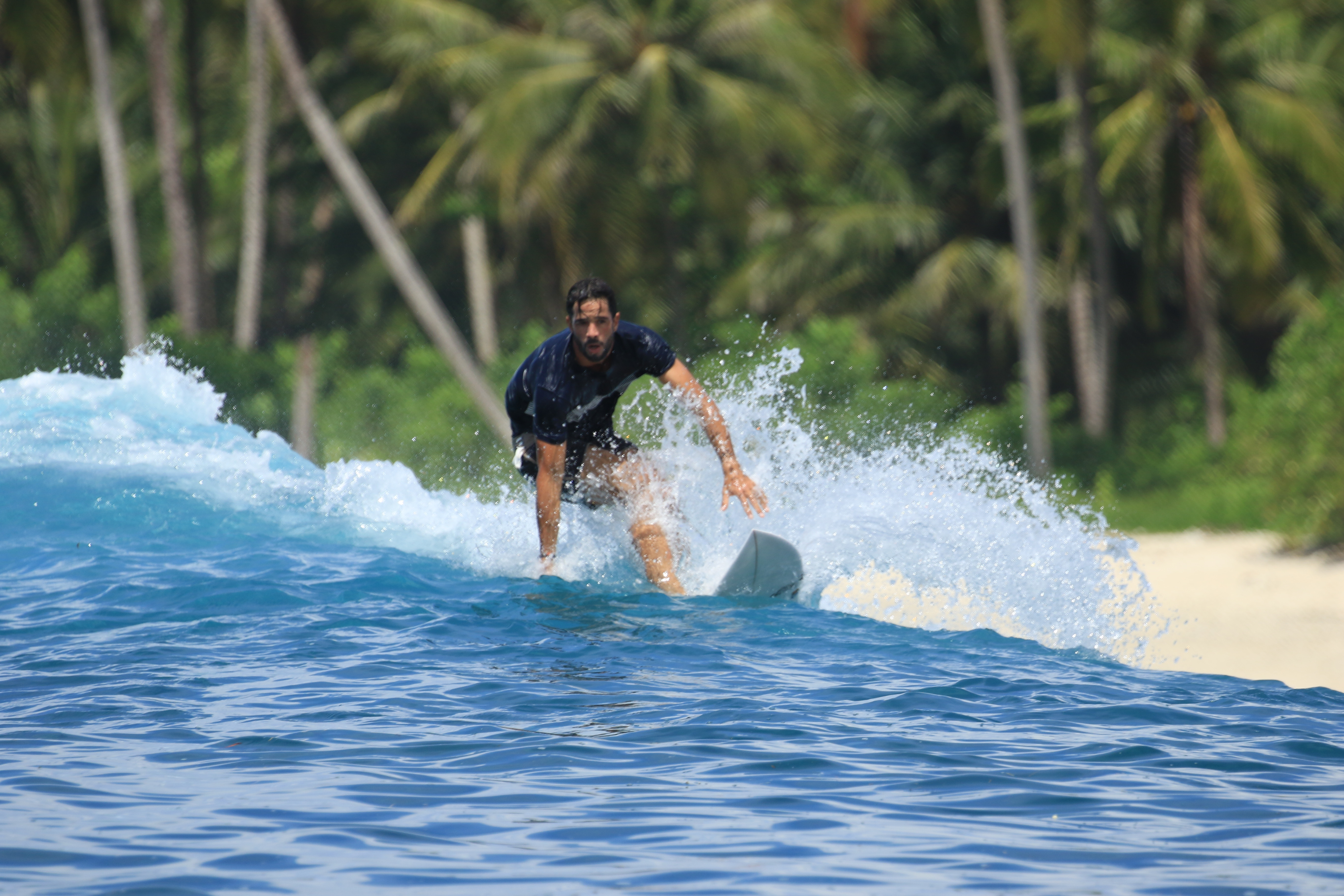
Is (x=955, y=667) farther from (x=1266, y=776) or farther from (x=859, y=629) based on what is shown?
(x=1266, y=776)

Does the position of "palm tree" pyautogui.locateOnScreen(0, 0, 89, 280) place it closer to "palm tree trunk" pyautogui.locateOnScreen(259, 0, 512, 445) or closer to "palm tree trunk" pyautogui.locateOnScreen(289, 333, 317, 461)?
"palm tree trunk" pyautogui.locateOnScreen(259, 0, 512, 445)

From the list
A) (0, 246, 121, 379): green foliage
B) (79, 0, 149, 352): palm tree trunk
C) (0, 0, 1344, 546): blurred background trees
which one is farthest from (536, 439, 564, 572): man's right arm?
(0, 246, 121, 379): green foliage

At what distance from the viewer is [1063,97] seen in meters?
25.6

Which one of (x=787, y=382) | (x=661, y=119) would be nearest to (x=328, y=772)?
(x=787, y=382)

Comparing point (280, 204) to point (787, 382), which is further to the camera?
point (280, 204)

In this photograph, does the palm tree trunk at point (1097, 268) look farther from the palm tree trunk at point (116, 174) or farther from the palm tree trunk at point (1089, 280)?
the palm tree trunk at point (116, 174)

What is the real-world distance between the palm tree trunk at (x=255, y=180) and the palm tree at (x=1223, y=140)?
44.8 ft

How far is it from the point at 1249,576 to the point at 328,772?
11408mm

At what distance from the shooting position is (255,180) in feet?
86.6

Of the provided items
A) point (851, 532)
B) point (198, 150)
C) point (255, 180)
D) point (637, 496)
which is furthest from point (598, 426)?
point (198, 150)

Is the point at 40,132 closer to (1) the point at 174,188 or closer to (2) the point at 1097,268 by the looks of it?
(1) the point at 174,188

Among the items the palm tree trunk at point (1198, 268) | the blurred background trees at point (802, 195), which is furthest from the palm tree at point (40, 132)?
the palm tree trunk at point (1198, 268)

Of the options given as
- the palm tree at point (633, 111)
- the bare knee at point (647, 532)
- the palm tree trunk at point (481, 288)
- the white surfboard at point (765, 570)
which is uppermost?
the palm tree at point (633, 111)

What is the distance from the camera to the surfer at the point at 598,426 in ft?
22.9
